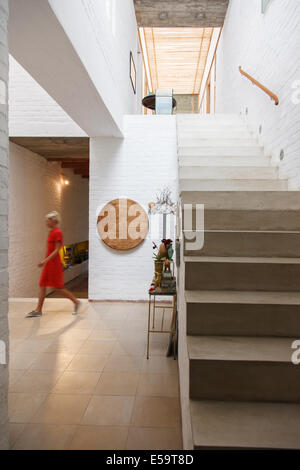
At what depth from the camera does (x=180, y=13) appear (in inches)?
297

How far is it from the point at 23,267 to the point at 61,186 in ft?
9.34

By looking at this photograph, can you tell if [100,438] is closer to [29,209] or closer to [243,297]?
[243,297]

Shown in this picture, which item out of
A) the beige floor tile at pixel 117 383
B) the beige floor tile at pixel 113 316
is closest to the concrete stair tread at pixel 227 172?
the beige floor tile at pixel 113 316

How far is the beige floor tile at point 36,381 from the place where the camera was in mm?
2607

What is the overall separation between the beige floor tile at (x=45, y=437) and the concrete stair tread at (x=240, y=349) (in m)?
1.00

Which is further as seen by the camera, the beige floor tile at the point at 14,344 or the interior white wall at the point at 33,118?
the interior white wall at the point at 33,118

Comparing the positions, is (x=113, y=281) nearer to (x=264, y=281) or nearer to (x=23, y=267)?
(x=23, y=267)

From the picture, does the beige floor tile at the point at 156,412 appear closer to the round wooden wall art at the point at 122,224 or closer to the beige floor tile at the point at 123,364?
the beige floor tile at the point at 123,364

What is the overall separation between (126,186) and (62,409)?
3.74 m

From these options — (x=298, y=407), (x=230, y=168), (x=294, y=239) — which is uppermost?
(x=230, y=168)

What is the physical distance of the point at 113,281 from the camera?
17.8 ft

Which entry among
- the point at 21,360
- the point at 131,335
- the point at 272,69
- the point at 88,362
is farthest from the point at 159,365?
the point at 272,69

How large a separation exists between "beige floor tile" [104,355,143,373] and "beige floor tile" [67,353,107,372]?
6 centimetres
